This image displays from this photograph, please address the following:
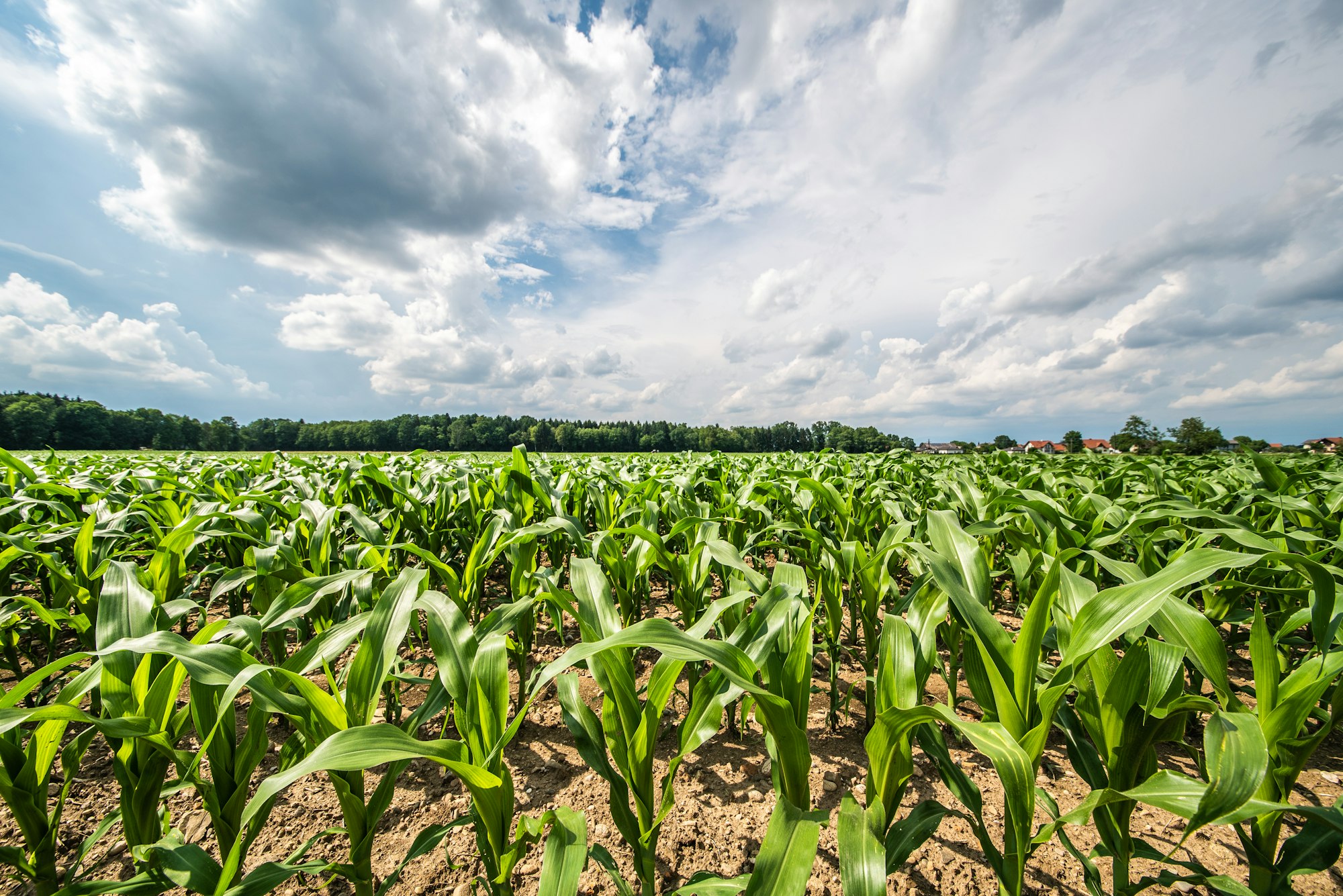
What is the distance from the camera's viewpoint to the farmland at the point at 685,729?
1070 millimetres

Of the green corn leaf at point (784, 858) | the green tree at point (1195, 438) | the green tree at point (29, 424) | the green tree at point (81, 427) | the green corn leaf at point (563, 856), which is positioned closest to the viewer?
the green corn leaf at point (784, 858)

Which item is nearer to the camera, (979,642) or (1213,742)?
(1213,742)

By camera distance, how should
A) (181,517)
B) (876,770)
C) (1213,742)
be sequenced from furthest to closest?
(181,517)
(876,770)
(1213,742)

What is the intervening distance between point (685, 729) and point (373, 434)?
7608cm

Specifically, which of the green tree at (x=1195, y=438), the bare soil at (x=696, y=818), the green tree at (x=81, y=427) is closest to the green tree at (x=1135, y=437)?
the green tree at (x=1195, y=438)

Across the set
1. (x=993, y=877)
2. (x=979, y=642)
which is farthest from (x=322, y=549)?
(x=993, y=877)

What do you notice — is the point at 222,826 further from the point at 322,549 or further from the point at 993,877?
the point at 993,877

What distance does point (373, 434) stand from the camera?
65.4 meters

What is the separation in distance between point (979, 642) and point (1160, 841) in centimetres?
144

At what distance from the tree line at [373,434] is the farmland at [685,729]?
150 feet

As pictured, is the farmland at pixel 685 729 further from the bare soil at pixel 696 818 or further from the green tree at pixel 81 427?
the green tree at pixel 81 427

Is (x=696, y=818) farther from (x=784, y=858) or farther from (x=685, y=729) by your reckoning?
(x=784, y=858)

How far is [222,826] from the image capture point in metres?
1.29

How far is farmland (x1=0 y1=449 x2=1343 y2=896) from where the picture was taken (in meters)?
1.07
